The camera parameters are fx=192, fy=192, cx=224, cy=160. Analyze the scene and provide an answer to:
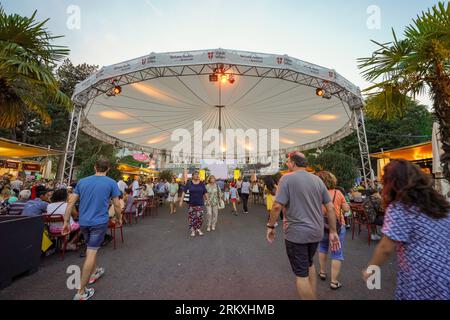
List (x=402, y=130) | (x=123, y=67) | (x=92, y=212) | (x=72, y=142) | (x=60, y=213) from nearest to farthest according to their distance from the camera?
(x=92, y=212) < (x=60, y=213) < (x=123, y=67) < (x=72, y=142) < (x=402, y=130)

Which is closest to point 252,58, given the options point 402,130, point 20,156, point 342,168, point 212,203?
point 212,203

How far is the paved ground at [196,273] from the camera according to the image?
271cm

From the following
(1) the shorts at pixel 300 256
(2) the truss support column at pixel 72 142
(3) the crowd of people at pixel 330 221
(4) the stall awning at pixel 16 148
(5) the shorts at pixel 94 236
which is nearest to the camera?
(3) the crowd of people at pixel 330 221

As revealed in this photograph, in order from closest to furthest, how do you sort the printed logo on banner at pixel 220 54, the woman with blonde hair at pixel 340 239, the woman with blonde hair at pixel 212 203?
the woman with blonde hair at pixel 340 239, the woman with blonde hair at pixel 212 203, the printed logo on banner at pixel 220 54

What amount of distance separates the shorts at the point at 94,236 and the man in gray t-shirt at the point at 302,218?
92.8 inches

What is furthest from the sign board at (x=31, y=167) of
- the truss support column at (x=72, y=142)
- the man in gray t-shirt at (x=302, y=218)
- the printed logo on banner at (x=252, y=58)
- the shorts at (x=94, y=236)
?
the man in gray t-shirt at (x=302, y=218)

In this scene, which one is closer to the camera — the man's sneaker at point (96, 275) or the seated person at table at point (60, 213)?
the man's sneaker at point (96, 275)

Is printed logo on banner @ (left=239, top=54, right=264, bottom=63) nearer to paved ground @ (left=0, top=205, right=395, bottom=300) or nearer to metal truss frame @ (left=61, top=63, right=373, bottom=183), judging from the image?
metal truss frame @ (left=61, top=63, right=373, bottom=183)

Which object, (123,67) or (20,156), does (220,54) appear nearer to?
(123,67)

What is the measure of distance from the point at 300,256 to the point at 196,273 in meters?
2.04

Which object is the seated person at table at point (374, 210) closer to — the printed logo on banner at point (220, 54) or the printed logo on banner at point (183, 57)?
the printed logo on banner at point (220, 54)

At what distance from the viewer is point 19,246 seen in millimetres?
3041

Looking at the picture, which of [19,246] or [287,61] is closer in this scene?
[19,246]
